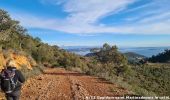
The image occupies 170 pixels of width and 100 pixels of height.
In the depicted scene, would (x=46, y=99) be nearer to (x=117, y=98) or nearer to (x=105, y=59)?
(x=117, y=98)

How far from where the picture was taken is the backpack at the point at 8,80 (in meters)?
11.5

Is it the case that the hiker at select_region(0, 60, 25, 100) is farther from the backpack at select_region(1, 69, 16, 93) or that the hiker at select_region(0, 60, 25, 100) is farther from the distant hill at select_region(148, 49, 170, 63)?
the distant hill at select_region(148, 49, 170, 63)

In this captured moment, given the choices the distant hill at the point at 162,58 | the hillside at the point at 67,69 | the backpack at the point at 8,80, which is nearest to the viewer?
the backpack at the point at 8,80

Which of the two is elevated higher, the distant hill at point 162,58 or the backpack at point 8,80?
the backpack at point 8,80

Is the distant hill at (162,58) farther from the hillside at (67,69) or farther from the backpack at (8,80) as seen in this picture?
the backpack at (8,80)

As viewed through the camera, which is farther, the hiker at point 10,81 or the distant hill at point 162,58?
the distant hill at point 162,58

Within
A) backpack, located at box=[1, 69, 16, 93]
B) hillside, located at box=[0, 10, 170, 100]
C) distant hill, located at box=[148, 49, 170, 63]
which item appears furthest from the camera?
distant hill, located at box=[148, 49, 170, 63]

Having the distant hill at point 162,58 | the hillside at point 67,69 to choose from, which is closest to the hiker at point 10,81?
the hillside at point 67,69

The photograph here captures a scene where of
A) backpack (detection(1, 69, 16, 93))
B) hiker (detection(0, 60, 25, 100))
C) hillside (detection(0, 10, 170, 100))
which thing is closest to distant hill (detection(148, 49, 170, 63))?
hillside (detection(0, 10, 170, 100))

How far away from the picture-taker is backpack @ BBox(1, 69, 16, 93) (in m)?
11.5

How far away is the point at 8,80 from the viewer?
11469 millimetres

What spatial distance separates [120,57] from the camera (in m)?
71.3

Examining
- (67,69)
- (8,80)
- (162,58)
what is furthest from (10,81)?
(162,58)

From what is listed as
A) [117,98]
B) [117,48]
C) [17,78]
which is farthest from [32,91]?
[117,48]
